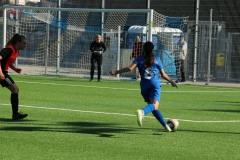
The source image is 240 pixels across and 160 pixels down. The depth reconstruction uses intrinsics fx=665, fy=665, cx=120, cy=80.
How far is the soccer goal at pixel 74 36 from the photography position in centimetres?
2947

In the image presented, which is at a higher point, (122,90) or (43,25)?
(43,25)

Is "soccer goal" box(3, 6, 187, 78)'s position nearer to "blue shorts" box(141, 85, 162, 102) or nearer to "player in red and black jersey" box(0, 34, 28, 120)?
"player in red and black jersey" box(0, 34, 28, 120)

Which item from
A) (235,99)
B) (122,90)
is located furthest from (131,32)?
(235,99)

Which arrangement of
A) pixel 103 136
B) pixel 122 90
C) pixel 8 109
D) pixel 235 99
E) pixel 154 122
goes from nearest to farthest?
pixel 103 136
pixel 154 122
pixel 8 109
pixel 235 99
pixel 122 90

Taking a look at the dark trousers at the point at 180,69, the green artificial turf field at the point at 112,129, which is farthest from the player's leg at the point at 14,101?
the dark trousers at the point at 180,69

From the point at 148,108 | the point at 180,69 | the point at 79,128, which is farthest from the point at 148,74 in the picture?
the point at 180,69

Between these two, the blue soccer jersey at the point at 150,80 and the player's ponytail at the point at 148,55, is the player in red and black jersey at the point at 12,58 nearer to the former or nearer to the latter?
the blue soccer jersey at the point at 150,80

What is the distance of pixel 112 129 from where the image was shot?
1187cm

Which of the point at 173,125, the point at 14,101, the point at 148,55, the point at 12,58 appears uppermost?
the point at 148,55

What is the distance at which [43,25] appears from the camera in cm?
3109

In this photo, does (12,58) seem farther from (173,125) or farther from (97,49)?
(97,49)

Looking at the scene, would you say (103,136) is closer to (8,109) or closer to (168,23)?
(8,109)

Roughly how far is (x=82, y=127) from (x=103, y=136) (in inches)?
45.1

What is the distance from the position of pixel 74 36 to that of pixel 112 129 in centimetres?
1941
